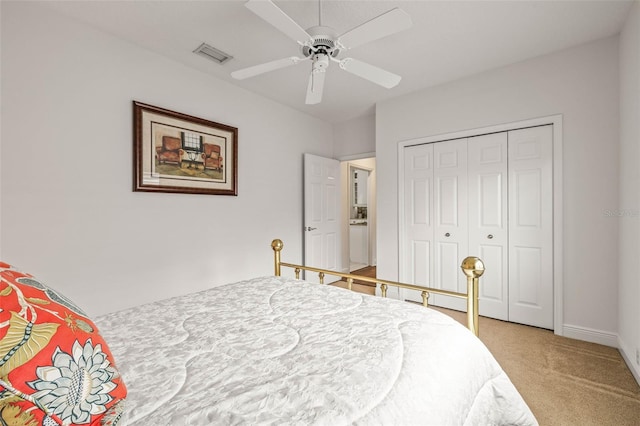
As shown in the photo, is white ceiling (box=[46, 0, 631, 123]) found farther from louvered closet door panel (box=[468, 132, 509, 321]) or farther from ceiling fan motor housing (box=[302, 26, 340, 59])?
louvered closet door panel (box=[468, 132, 509, 321])

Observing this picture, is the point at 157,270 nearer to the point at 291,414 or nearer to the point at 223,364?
the point at 223,364

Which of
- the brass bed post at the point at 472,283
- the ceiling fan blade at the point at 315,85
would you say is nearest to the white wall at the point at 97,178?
the ceiling fan blade at the point at 315,85

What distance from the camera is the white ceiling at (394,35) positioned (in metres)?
2.00

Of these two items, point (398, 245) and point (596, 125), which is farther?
point (398, 245)

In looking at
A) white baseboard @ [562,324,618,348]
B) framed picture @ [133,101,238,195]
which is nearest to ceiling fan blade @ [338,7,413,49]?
framed picture @ [133,101,238,195]

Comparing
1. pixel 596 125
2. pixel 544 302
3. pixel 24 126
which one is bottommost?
pixel 544 302

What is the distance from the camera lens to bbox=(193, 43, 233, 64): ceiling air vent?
8.18 ft

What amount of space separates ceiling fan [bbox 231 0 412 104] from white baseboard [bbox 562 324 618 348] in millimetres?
2679

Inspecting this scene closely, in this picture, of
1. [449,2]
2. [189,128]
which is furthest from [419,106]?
[189,128]

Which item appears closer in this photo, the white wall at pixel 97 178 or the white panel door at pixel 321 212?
the white wall at pixel 97 178

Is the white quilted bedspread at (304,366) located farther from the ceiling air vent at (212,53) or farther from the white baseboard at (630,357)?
the ceiling air vent at (212,53)

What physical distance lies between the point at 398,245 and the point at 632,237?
2.01m

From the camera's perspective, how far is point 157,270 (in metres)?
2.62

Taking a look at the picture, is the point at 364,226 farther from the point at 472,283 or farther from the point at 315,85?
the point at 472,283
